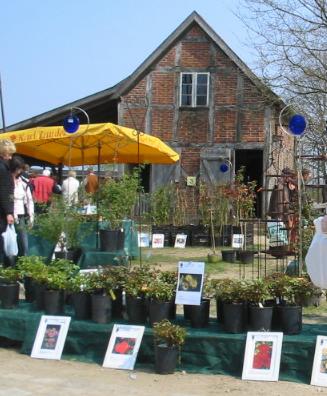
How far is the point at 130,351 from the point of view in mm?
5188

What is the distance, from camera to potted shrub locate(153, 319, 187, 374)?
4977mm

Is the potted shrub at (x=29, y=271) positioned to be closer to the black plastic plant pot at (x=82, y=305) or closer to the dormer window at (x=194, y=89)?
the black plastic plant pot at (x=82, y=305)

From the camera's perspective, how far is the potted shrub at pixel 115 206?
9.09 m

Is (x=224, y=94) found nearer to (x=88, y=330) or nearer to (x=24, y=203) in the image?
(x=24, y=203)

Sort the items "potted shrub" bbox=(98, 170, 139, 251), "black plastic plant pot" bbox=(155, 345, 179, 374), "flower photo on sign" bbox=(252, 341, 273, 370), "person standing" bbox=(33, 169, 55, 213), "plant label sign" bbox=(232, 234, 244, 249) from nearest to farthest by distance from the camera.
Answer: "flower photo on sign" bbox=(252, 341, 273, 370), "black plastic plant pot" bbox=(155, 345, 179, 374), "potted shrub" bbox=(98, 170, 139, 251), "plant label sign" bbox=(232, 234, 244, 249), "person standing" bbox=(33, 169, 55, 213)

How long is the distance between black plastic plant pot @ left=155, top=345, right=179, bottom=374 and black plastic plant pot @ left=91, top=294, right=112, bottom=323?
666 millimetres

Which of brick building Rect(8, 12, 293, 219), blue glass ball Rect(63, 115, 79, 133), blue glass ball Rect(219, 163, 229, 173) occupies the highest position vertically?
brick building Rect(8, 12, 293, 219)

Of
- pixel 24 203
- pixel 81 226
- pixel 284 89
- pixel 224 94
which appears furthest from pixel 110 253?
pixel 224 94

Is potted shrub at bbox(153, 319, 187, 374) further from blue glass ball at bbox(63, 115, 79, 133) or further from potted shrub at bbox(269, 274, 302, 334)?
blue glass ball at bbox(63, 115, 79, 133)

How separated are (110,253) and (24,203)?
135 cm

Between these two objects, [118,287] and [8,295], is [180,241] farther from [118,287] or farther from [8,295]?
[118,287]

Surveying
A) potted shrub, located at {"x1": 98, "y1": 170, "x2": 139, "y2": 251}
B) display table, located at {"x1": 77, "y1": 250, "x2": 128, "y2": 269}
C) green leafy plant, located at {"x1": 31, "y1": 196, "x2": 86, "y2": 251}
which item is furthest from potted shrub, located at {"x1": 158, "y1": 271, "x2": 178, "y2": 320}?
potted shrub, located at {"x1": 98, "y1": 170, "x2": 139, "y2": 251}

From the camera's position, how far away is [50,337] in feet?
18.1

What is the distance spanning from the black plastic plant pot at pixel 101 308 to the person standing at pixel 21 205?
11.2ft
